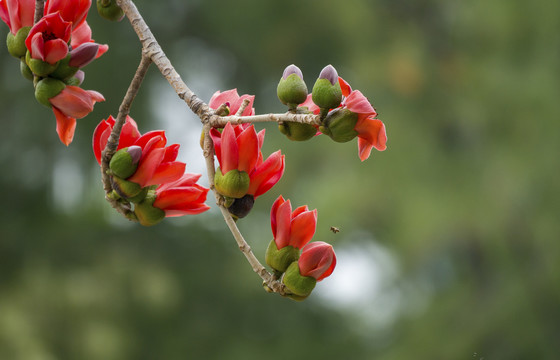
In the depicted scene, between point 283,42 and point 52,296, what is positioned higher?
point 283,42

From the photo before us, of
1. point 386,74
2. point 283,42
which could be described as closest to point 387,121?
point 386,74

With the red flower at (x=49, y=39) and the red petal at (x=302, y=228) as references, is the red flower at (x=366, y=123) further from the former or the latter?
the red flower at (x=49, y=39)

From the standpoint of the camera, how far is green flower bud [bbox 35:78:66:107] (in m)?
0.48

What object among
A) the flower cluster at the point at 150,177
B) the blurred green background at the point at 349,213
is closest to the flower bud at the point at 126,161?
the flower cluster at the point at 150,177

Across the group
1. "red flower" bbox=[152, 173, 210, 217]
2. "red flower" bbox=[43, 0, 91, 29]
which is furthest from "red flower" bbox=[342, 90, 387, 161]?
"red flower" bbox=[43, 0, 91, 29]

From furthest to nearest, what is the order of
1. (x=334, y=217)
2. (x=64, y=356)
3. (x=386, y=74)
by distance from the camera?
(x=386, y=74), (x=64, y=356), (x=334, y=217)

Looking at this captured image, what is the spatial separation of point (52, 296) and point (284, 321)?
1074 millimetres

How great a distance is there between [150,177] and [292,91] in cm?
10

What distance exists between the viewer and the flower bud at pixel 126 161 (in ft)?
1.45

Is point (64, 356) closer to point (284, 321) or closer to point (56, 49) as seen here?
point (284, 321)

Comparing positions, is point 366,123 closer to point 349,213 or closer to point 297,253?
point 297,253

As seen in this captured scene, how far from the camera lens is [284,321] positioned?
351 cm

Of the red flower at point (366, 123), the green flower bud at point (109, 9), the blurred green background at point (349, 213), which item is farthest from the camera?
the blurred green background at point (349, 213)

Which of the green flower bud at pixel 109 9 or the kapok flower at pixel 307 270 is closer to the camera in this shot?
the kapok flower at pixel 307 270
